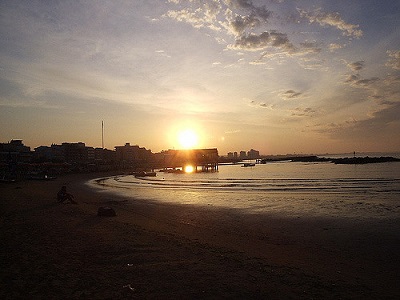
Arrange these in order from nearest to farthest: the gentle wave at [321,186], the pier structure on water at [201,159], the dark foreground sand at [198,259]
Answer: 1. the dark foreground sand at [198,259]
2. the gentle wave at [321,186]
3. the pier structure on water at [201,159]

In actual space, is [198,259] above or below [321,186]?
above

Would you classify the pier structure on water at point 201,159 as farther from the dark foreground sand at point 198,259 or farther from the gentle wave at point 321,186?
the dark foreground sand at point 198,259

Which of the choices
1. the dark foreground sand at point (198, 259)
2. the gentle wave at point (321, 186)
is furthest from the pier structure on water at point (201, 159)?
the dark foreground sand at point (198, 259)

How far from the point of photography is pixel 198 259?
8586 millimetres

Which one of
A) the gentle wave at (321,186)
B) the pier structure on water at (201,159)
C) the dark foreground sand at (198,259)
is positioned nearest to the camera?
the dark foreground sand at (198,259)

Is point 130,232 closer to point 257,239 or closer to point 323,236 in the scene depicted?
point 257,239

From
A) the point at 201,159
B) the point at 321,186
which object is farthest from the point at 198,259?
the point at 201,159

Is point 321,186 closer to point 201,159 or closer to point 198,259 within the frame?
point 198,259

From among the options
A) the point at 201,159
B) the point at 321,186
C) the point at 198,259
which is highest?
the point at 201,159

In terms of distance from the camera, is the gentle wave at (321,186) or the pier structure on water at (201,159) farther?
the pier structure on water at (201,159)

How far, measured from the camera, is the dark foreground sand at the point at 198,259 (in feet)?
21.0

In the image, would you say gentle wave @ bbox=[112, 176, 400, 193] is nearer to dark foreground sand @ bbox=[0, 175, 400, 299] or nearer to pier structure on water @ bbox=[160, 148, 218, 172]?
dark foreground sand @ bbox=[0, 175, 400, 299]

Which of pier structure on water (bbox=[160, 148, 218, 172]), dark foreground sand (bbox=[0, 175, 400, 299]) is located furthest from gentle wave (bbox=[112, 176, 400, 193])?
pier structure on water (bbox=[160, 148, 218, 172])

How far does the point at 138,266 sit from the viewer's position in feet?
25.8
